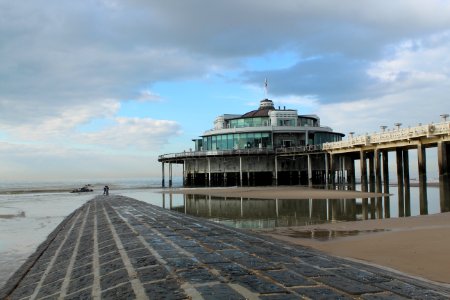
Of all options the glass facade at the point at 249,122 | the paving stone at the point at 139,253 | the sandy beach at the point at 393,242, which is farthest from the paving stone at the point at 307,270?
the glass facade at the point at 249,122

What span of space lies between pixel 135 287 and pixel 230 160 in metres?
58.7

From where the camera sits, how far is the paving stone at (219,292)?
4824 mm

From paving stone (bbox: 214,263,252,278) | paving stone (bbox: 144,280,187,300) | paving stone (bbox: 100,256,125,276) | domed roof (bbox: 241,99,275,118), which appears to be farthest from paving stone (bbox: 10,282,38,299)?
domed roof (bbox: 241,99,275,118)

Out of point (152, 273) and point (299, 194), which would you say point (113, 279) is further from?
point (299, 194)

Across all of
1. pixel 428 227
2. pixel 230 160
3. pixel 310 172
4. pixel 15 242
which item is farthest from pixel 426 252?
pixel 230 160

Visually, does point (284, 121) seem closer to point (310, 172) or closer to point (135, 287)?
point (310, 172)

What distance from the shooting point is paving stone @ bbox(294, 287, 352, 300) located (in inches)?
196

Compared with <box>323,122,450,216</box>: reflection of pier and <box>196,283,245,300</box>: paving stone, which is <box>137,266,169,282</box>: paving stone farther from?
<box>323,122,450,216</box>: reflection of pier

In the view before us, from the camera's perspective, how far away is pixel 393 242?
10.9 m

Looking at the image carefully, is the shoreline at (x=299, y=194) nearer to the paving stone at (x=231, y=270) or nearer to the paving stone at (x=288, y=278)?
the paving stone at (x=231, y=270)

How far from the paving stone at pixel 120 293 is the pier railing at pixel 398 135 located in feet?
110

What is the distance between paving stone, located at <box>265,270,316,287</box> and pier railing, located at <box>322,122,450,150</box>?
31738 mm

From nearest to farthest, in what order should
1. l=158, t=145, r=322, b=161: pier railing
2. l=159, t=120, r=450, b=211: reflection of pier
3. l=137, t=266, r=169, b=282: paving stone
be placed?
l=137, t=266, r=169, b=282: paving stone, l=159, t=120, r=450, b=211: reflection of pier, l=158, t=145, r=322, b=161: pier railing

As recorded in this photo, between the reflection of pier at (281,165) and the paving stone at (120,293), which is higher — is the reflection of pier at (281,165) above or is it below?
above
